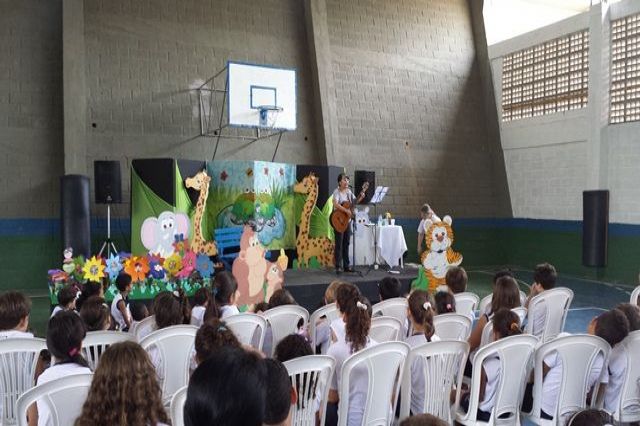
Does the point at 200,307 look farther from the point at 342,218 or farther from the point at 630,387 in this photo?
the point at 342,218

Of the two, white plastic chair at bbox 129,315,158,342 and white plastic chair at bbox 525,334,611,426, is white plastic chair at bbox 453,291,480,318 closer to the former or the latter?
white plastic chair at bbox 525,334,611,426

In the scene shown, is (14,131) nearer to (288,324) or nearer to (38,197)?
(38,197)

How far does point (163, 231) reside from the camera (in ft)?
24.2

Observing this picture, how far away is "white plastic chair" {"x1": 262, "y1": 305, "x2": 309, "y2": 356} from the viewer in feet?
11.9

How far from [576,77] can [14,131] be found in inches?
393

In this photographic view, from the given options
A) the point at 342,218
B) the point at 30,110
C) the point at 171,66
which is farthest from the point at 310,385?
the point at 171,66

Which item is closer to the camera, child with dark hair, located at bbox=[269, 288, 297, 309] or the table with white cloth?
child with dark hair, located at bbox=[269, 288, 297, 309]

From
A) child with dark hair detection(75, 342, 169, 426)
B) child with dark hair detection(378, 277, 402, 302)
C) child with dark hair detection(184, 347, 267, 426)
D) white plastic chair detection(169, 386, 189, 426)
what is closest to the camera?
child with dark hair detection(184, 347, 267, 426)

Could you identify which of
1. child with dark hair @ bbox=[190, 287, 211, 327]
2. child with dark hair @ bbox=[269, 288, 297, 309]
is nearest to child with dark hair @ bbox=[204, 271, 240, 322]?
child with dark hair @ bbox=[190, 287, 211, 327]

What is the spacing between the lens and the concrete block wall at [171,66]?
8984 millimetres

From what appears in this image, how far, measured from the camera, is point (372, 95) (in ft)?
36.9

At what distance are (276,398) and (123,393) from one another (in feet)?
1.94

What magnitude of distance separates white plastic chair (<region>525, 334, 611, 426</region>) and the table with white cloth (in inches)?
230

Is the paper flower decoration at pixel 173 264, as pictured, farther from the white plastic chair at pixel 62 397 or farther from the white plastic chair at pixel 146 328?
the white plastic chair at pixel 62 397
